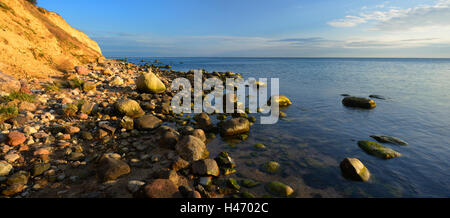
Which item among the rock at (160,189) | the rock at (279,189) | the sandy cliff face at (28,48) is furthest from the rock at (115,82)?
the rock at (279,189)

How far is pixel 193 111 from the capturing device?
1132 centimetres

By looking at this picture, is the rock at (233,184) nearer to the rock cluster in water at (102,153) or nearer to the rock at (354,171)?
the rock cluster in water at (102,153)

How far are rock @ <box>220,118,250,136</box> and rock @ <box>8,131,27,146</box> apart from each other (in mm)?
6209

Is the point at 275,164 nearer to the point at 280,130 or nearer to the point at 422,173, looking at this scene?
the point at 280,130

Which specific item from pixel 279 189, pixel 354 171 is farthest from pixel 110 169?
pixel 354 171

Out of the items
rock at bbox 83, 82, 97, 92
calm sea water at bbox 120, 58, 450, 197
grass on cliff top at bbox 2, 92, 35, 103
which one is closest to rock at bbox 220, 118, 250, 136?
calm sea water at bbox 120, 58, 450, 197

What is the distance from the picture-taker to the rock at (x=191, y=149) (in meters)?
5.89

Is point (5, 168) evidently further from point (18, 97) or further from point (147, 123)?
point (18, 97)

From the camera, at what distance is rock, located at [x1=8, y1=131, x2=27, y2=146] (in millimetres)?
5293

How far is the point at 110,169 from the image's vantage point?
484 centimetres

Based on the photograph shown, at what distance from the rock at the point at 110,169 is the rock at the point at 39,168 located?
116 cm

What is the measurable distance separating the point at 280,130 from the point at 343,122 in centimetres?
406

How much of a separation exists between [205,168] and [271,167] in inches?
81.8
